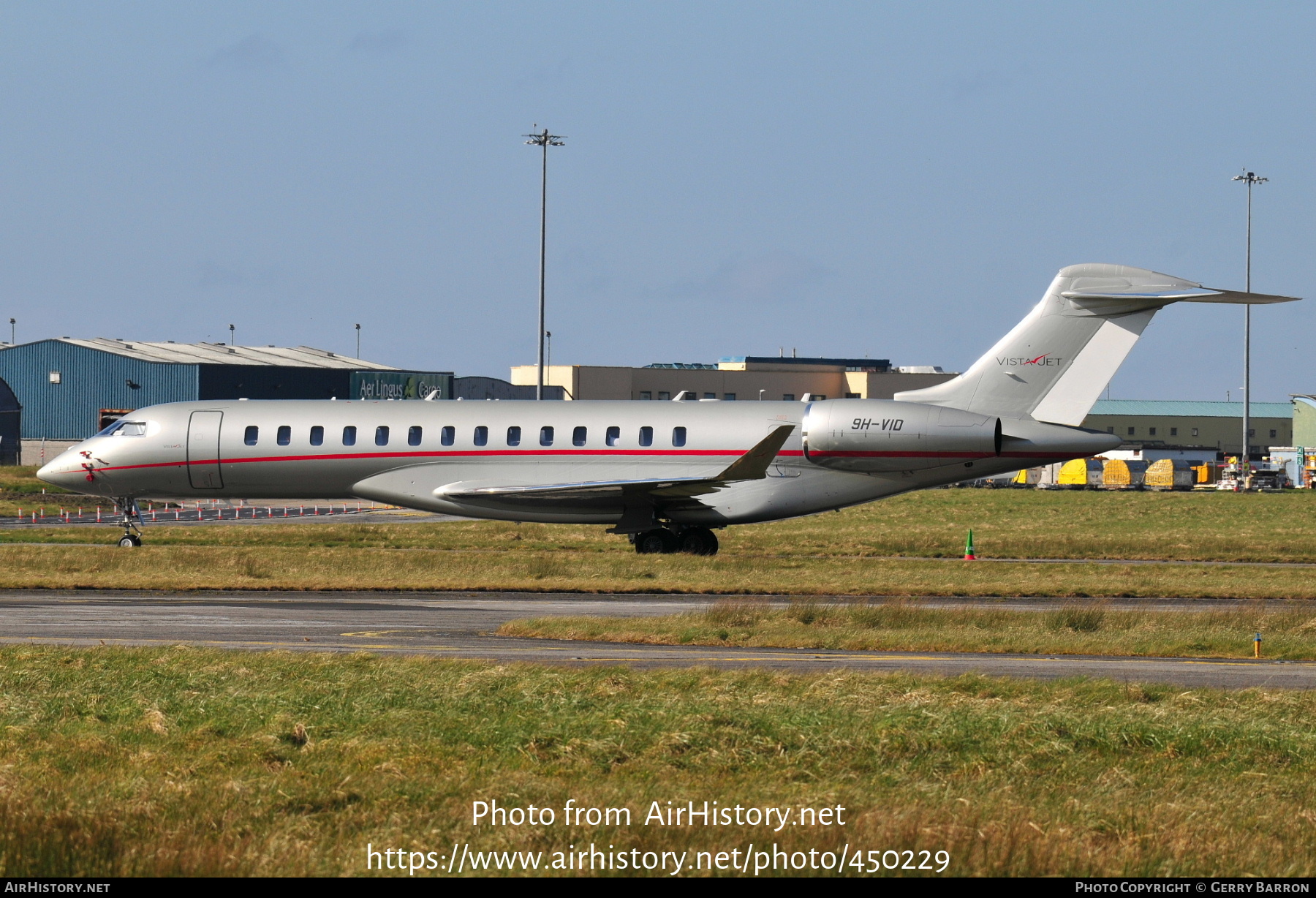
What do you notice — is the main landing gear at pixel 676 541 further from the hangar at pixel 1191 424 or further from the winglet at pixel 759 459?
the hangar at pixel 1191 424

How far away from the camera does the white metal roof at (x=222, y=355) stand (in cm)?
8494

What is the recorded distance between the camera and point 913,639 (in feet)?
61.0

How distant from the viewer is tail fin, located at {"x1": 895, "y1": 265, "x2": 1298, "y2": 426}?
99.9 ft

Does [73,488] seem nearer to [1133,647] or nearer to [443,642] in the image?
[443,642]

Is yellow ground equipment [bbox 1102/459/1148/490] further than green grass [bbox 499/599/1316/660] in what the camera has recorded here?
Yes

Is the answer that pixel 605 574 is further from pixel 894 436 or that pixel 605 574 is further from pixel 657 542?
pixel 894 436

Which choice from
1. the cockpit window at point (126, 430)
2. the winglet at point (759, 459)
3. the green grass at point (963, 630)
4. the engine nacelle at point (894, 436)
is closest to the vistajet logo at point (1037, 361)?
the engine nacelle at point (894, 436)

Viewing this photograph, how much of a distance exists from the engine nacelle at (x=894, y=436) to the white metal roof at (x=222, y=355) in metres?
56.9

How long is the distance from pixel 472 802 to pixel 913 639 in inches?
402

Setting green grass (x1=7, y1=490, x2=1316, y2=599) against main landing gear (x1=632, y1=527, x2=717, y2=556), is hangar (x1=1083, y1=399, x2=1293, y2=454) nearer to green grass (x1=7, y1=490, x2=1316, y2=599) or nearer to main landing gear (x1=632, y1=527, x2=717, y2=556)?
green grass (x1=7, y1=490, x2=1316, y2=599)

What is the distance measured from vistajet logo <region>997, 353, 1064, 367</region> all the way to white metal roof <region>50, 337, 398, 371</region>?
193ft

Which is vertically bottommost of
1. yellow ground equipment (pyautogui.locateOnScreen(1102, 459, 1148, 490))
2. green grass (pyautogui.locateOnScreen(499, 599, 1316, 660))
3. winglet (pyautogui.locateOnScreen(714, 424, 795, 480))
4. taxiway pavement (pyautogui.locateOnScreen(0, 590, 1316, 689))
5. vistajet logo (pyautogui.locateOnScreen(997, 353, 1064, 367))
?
taxiway pavement (pyautogui.locateOnScreen(0, 590, 1316, 689))

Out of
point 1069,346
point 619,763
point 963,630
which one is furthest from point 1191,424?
point 619,763

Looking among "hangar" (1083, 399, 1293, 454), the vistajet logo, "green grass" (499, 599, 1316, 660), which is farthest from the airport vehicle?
"hangar" (1083, 399, 1293, 454)
